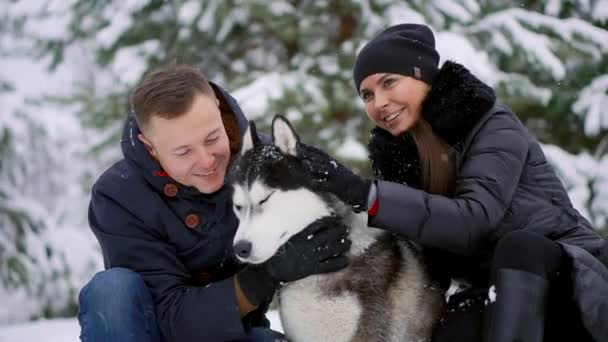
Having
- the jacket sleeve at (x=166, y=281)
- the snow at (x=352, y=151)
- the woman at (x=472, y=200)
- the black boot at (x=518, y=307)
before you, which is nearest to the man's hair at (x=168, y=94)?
the jacket sleeve at (x=166, y=281)

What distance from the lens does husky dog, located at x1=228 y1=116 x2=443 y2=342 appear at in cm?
183

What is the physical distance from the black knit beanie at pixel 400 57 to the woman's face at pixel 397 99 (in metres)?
0.03

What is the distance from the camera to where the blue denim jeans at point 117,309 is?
6.49 feet

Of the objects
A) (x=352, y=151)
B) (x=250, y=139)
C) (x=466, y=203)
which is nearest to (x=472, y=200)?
(x=466, y=203)

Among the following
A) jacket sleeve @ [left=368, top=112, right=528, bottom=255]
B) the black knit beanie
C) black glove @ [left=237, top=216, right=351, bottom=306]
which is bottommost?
black glove @ [left=237, top=216, right=351, bottom=306]

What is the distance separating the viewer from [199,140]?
80.0 inches

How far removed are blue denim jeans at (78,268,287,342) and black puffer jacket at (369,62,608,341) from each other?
0.88 metres

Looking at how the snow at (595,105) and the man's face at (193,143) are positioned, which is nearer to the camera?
the man's face at (193,143)

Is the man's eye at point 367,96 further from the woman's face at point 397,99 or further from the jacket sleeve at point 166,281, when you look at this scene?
the jacket sleeve at point 166,281

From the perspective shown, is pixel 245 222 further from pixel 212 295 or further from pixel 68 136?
pixel 68 136

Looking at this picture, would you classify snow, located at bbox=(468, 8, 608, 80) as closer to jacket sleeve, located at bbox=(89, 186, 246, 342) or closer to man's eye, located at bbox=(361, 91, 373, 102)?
man's eye, located at bbox=(361, 91, 373, 102)

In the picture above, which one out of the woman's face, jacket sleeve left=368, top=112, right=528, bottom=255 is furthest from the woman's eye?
jacket sleeve left=368, top=112, right=528, bottom=255

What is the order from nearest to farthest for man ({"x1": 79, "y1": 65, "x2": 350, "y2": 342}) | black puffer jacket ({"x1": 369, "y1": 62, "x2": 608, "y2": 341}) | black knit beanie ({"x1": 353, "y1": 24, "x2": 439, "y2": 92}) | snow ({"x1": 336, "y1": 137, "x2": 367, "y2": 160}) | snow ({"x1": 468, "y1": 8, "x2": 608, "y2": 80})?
black puffer jacket ({"x1": 369, "y1": 62, "x2": 608, "y2": 341}) → man ({"x1": 79, "y1": 65, "x2": 350, "y2": 342}) → black knit beanie ({"x1": 353, "y1": 24, "x2": 439, "y2": 92}) → snow ({"x1": 336, "y1": 137, "x2": 367, "y2": 160}) → snow ({"x1": 468, "y1": 8, "x2": 608, "y2": 80})

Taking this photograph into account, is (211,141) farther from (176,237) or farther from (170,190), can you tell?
(176,237)
